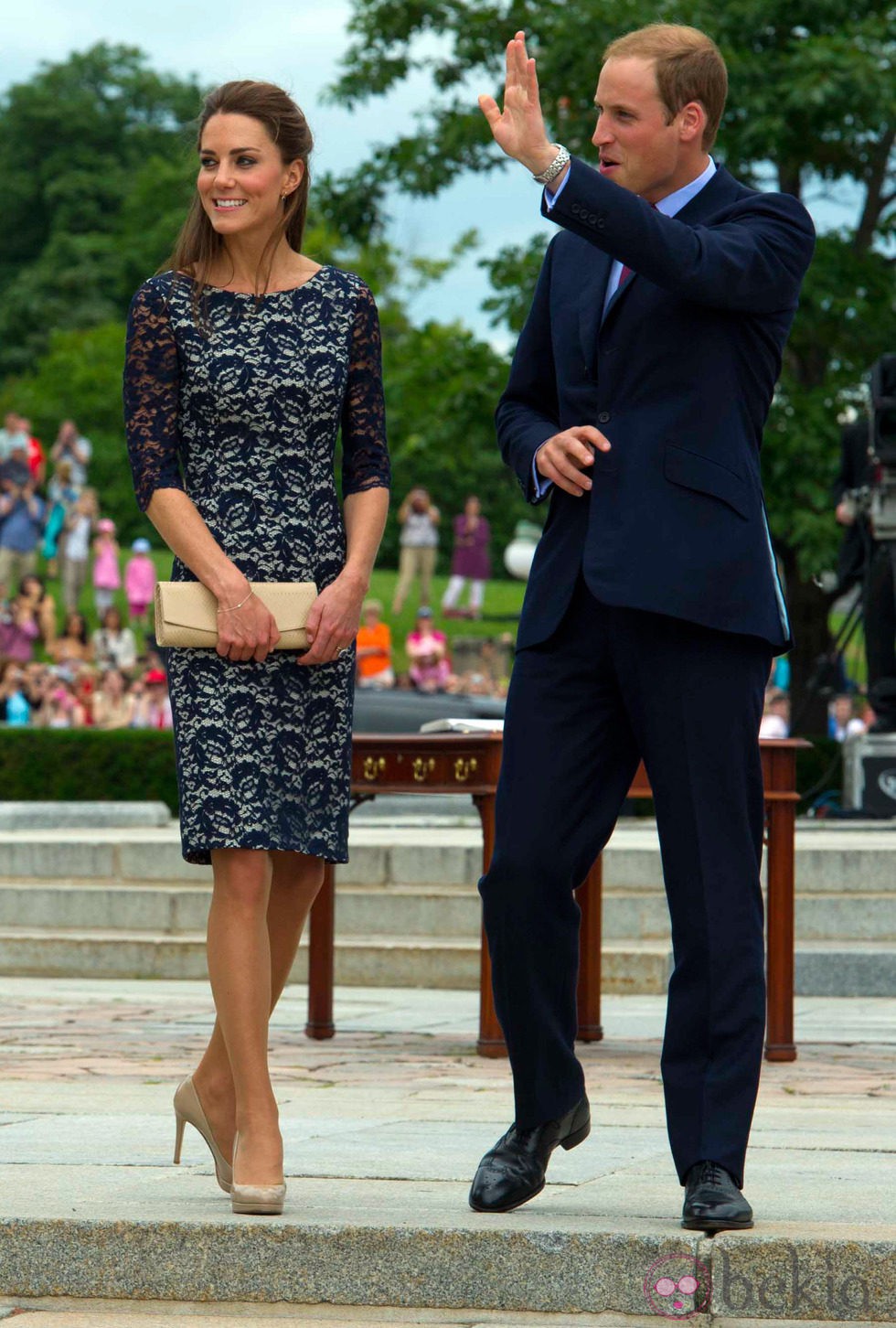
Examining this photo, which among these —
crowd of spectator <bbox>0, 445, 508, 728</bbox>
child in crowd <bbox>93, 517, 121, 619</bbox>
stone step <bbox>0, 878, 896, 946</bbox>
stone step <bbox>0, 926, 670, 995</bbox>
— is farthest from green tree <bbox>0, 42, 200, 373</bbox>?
stone step <bbox>0, 926, 670, 995</bbox>

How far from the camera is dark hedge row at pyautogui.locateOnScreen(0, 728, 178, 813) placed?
18.2 m

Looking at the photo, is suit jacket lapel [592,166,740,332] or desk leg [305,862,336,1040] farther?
desk leg [305,862,336,1040]

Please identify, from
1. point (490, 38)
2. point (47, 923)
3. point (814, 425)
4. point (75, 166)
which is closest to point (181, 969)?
point (47, 923)

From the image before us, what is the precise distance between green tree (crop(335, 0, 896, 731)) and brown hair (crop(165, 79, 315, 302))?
14507mm

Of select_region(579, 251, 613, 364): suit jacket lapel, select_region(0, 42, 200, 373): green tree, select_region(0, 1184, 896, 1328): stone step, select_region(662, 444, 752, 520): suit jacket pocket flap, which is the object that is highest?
select_region(0, 42, 200, 373): green tree

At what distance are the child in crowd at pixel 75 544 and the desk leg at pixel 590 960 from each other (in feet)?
77.5

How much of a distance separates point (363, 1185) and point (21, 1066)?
266 centimetres

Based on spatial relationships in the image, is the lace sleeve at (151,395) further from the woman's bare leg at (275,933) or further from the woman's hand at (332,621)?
the woman's bare leg at (275,933)

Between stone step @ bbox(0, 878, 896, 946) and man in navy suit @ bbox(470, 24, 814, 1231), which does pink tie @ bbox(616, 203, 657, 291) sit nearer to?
man in navy suit @ bbox(470, 24, 814, 1231)

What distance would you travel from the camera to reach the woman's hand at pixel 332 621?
4070 millimetres

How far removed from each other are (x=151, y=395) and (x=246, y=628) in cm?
51

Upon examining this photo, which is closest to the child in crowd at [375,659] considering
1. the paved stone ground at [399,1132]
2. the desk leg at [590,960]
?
the paved stone ground at [399,1132]

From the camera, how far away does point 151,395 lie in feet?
13.6

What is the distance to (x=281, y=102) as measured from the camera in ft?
13.9
